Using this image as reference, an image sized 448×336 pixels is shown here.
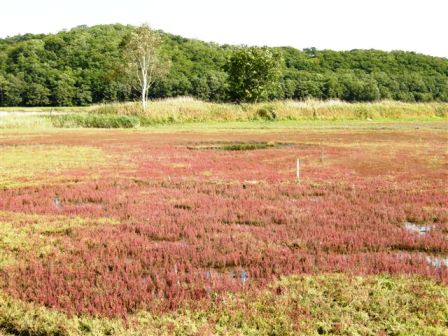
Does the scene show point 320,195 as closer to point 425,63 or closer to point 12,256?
point 12,256

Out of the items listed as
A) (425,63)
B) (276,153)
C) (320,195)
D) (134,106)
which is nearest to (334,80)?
(425,63)

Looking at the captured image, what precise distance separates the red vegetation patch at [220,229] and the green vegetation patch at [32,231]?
39cm

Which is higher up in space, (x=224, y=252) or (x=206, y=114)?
(x=206, y=114)

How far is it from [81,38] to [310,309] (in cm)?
12532

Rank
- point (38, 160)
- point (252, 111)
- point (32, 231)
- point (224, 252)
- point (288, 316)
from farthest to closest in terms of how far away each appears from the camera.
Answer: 1. point (252, 111)
2. point (38, 160)
3. point (32, 231)
4. point (224, 252)
5. point (288, 316)

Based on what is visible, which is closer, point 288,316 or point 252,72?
point 288,316

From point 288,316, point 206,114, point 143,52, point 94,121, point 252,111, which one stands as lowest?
point 288,316

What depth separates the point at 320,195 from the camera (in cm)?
1521

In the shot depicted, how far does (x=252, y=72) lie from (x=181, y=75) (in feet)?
151

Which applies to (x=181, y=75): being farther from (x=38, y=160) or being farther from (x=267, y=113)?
(x=38, y=160)

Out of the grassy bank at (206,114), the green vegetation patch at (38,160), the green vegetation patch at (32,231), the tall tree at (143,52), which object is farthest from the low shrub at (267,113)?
the green vegetation patch at (32,231)

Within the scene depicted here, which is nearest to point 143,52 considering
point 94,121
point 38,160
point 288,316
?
point 94,121

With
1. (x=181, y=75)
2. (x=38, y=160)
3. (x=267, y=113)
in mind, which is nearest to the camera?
(x=38, y=160)

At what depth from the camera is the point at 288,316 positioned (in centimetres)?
657
